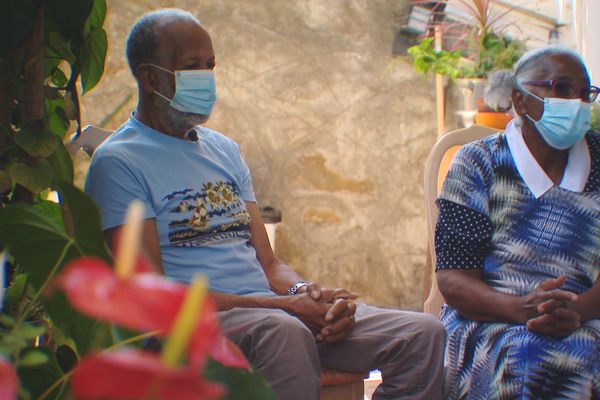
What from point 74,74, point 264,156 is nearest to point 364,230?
point 264,156

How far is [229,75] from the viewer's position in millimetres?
4113

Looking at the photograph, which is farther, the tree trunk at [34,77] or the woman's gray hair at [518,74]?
the woman's gray hair at [518,74]

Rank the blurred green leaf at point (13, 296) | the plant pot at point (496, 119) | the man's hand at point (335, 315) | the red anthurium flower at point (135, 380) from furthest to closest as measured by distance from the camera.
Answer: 1. the plant pot at point (496, 119)
2. the man's hand at point (335, 315)
3. the blurred green leaf at point (13, 296)
4. the red anthurium flower at point (135, 380)

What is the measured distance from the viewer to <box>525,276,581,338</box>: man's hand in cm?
178

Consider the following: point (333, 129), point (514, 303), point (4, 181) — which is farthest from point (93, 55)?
point (333, 129)

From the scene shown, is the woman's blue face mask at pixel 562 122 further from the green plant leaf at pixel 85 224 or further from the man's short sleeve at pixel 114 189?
the green plant leaf at pixel 85 224

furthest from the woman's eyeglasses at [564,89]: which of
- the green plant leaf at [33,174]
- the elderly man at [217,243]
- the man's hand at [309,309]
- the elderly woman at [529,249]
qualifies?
the green plant leaf at [33,174]

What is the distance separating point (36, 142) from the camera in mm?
1252

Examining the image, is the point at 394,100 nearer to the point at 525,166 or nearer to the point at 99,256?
the point at 525,166

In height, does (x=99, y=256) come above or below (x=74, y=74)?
below

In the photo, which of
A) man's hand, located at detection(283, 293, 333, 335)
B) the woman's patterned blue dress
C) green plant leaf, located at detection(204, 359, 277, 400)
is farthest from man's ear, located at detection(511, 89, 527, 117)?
green plant leaf, located at detection(204, 359, 277, 400)

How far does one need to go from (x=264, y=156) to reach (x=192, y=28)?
222 cm

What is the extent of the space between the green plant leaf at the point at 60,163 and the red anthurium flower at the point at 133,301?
3.82ft

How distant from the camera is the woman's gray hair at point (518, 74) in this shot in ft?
6.95
